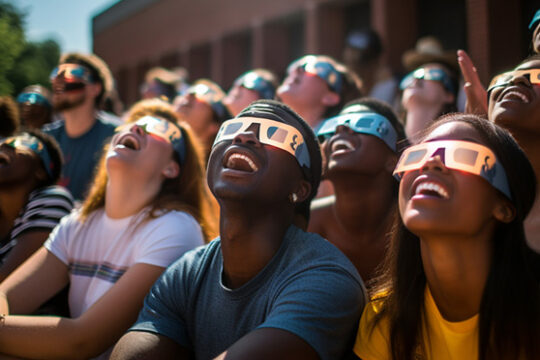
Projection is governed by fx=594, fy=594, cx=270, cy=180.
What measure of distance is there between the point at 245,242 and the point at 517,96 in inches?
66.0

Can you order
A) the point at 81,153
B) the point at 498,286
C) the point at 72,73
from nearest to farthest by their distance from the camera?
the point at 498,286 → the point at 81,153 → the point at 72,73

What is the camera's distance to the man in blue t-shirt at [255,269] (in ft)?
8.38

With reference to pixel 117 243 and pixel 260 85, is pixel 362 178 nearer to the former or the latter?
pixel 117 243

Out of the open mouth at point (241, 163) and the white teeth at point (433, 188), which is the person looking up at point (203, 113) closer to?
the open mouth at point (241, 163)

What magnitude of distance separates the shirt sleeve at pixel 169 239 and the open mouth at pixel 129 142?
548 millimetres

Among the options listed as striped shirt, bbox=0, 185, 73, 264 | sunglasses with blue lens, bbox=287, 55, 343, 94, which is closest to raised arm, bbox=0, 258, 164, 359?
striped shirt, bbox=0, 185, 73, 264

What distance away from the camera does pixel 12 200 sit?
4711 millimetres

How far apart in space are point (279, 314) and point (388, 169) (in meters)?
1.78

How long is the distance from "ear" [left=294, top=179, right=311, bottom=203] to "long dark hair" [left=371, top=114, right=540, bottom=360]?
566 mm

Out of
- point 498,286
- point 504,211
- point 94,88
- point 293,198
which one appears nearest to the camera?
point 498,286

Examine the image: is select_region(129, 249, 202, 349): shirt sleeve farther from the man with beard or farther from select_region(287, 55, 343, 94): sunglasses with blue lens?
the man with beard

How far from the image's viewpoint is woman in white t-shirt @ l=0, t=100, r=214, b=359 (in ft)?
10.3

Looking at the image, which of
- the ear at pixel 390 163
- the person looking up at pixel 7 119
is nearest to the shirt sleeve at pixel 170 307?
the ear at pixel 390 163

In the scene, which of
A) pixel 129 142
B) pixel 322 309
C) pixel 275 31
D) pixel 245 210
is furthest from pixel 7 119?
pixel 275 31
